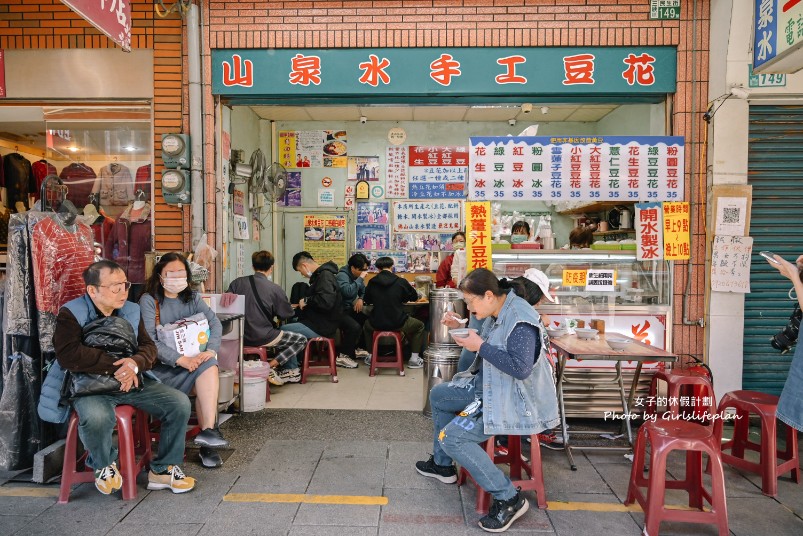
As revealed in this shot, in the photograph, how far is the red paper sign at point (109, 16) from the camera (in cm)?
380

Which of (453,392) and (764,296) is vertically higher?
(764,296)

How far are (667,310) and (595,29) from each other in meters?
3.01

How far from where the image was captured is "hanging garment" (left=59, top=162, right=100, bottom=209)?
19.6 feet

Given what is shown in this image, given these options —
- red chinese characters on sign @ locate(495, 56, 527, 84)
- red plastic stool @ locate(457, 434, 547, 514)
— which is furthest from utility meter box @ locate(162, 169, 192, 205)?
red plastic stool @ locate(457, 434, 547, 514)

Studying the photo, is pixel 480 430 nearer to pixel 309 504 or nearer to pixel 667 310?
pixel 309 504

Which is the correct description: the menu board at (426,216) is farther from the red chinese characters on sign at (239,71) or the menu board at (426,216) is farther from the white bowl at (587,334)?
the white bowl at (587,334)

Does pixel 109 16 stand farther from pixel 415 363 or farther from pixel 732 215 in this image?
pixel 732 215

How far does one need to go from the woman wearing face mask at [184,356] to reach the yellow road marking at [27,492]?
38.3 inches

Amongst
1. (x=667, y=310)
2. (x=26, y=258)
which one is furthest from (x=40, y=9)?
(x=667, y=310)

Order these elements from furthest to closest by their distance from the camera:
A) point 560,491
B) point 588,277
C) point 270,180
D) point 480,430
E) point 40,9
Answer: point 270,180 → point 40,9 → point 588,277 → point 560,491 → point 480,430

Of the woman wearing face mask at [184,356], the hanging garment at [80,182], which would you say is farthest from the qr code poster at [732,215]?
the hanging garment at [80,182]

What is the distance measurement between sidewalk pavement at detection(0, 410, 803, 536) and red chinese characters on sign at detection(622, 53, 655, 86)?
146 inches

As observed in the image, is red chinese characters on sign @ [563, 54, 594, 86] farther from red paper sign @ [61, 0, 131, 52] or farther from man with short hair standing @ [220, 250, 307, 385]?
red paper sign @ [61, 0, 131, 52]

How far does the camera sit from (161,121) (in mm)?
5695
